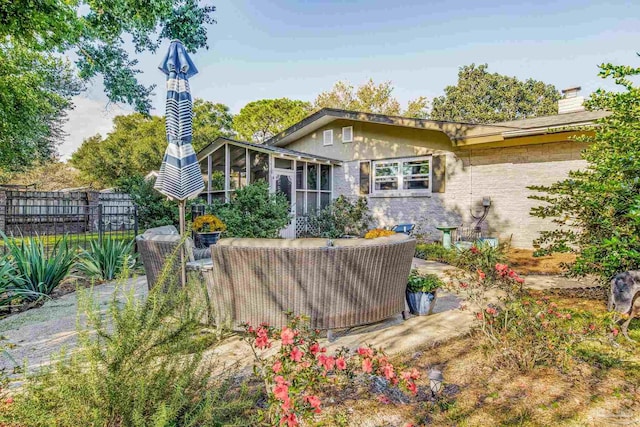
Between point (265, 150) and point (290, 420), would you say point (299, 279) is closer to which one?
point (290, 420)

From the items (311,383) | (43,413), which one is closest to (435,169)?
(311,383)

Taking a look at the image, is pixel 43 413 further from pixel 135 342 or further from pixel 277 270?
pixel 277 270

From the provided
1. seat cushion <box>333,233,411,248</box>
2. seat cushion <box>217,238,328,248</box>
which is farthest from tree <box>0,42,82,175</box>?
seat cushion <box>333,233,411,248</box>

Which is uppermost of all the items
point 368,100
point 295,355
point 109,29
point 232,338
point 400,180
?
point 368,100

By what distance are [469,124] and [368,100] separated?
57.0 ft

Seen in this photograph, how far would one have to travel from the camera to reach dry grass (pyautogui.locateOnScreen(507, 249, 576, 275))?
618cm

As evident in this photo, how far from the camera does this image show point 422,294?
12.4 feet

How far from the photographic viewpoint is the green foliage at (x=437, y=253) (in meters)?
7.09

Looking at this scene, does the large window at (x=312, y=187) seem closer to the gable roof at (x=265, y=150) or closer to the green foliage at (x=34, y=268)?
the gable roof at (x=265, y=150)

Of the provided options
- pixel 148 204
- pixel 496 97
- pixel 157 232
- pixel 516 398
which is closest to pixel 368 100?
pixel 496 97

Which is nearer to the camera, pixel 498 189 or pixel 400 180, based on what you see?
pixel 498 189

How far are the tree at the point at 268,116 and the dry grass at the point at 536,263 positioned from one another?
19179 mm

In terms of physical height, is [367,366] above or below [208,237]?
below

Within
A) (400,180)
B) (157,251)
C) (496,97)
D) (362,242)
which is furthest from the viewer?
(496,97)
